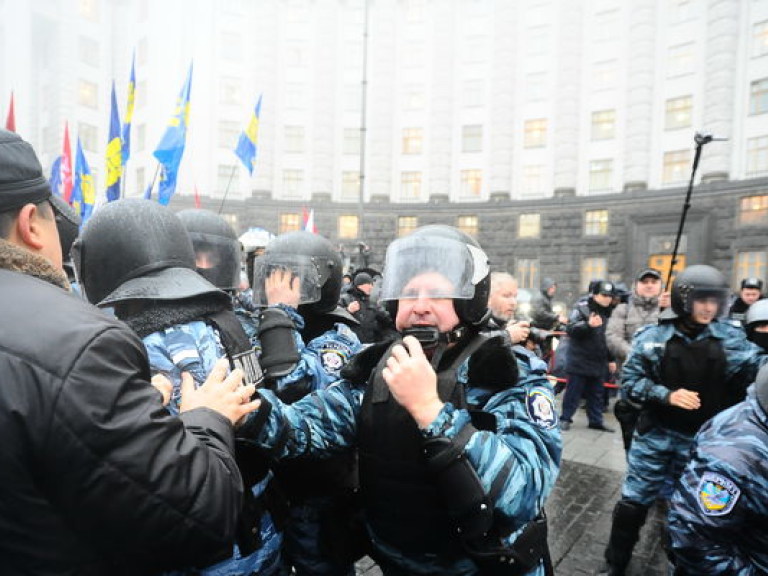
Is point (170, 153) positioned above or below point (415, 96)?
below

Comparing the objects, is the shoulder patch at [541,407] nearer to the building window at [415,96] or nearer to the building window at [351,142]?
the building window at [351,142]

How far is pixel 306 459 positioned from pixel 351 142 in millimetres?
28953

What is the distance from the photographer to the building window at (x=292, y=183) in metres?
29.1

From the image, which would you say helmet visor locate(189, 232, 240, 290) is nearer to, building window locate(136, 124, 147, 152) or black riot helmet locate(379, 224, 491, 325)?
black riot helmet locate(379, 224, 491, 325)

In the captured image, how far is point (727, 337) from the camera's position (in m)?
3.62

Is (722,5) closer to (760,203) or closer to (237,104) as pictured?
(760,203)

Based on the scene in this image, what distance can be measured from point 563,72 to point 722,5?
23.8ft

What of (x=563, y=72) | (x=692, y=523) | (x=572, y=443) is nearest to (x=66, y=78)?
(x=563, y=72)

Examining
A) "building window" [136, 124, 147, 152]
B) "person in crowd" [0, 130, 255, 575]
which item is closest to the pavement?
"person in crowd" [0, 130, 255, 575]

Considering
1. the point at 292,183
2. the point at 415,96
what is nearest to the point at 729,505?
the point at 292,183

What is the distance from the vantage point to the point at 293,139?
29375 mm

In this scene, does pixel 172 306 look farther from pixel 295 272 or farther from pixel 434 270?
pixel 295 272

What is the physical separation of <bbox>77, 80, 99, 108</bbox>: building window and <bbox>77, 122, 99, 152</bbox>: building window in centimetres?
132

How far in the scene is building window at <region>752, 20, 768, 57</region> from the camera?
71.2 feet
